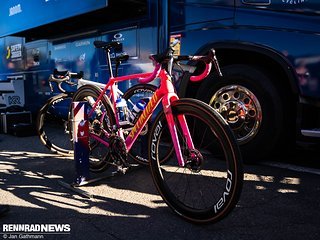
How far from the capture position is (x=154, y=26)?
15.1 ft

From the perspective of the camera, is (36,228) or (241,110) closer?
(36,228)

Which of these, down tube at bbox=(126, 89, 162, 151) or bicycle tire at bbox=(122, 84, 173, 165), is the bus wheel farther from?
down tube at bbox=(126, 89, 162, 151)

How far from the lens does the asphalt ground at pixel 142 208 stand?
2.39 meters

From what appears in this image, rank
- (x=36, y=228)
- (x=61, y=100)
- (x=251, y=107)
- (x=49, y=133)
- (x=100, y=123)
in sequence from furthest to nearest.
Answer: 1. (x=49, y=133)
2. (x=61, y=100)
3. (x=251, y=107)
4. (x=100, y=123)
5. (x=36, y=228)

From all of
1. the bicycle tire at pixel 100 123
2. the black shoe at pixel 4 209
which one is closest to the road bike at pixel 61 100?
the bicycle tire at pixel 100 123

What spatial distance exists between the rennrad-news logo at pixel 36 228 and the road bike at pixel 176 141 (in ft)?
2.67

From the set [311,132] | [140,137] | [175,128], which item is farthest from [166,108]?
[311,132]

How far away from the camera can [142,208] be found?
282 centimetres

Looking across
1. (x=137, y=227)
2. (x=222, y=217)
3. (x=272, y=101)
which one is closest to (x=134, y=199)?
(x=137, y=227)

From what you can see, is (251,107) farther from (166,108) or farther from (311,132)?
(166,108)

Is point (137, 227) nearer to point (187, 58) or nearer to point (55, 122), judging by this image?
point (187, 58)

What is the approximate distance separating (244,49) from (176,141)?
1.70 metres

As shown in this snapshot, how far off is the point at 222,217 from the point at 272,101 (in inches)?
72.2

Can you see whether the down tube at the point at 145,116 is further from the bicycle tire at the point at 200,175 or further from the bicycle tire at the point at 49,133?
the bicycle tire at the point at 49,133
